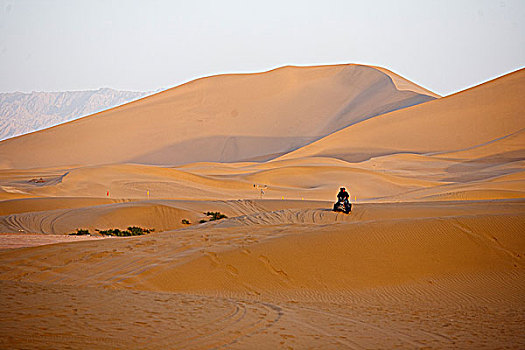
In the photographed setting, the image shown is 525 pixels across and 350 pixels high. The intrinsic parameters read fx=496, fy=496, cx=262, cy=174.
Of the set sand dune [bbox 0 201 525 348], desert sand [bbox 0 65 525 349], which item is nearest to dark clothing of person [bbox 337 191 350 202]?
desert sand [bbox 0 65 525 349]

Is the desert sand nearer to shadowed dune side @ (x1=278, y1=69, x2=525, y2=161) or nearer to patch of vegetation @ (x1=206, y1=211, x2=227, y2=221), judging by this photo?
patch of vegetation @ (x1=206, y1=211, x2=227, y2=221)

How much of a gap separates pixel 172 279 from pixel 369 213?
790 cm

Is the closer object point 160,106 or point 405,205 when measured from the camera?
point 405,205

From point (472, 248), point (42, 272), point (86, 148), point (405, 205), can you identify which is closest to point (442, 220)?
point (472, 248)

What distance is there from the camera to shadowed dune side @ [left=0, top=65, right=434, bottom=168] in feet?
216

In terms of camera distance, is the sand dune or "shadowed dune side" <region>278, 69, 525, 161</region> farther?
"shadowed dune side" <region>278, 69, 525, 161</region>

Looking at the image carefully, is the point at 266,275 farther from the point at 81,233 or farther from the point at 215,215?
the point at 215,215

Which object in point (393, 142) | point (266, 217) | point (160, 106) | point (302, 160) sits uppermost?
point (160, 106)

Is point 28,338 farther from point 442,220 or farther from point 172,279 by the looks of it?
point 442,220

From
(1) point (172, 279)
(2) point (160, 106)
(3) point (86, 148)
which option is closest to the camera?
(1) point (172, 279)

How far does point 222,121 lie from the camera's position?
7312cm

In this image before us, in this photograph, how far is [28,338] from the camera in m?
4.12

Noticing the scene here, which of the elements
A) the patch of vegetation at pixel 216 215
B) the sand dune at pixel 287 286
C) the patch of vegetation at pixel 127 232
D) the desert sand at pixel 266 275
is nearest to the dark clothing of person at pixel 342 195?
the desert sand at pixel 266 275

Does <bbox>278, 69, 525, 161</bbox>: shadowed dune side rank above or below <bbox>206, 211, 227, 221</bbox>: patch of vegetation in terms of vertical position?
above
